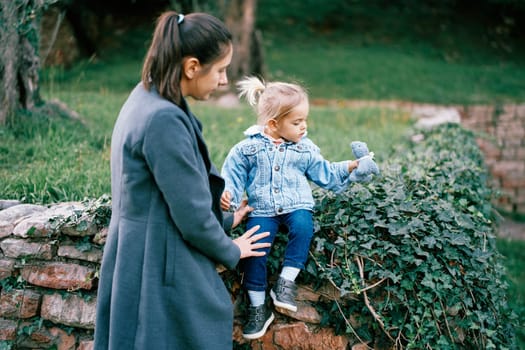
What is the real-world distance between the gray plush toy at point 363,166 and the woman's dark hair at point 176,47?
A: 3.42 feet

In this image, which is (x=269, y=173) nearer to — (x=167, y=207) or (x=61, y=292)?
(x=167, y=207)

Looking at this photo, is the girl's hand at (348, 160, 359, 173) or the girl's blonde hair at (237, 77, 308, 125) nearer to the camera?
the girl's blonde hair at (237, 77, 308, 125)

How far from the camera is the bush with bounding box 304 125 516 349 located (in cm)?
273

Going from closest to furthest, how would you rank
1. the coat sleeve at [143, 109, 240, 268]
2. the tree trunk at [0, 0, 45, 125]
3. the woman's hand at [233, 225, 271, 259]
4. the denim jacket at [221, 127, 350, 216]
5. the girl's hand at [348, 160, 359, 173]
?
the coat sleeve at [143, 109, 240, 268], the woman's hand at [233, 225, 271, 259], the denim jacket at [221, 127, 350, 216], the girl's hand at [348, 160, 359, 173], the tree trunk at [0, 0, 45, 125]

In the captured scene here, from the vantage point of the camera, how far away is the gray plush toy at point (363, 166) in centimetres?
281

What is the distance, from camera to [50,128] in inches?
186

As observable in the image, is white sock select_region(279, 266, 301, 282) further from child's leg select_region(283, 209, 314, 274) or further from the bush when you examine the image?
the bush

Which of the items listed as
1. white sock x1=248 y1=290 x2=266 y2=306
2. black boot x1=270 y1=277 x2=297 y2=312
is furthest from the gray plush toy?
white sock x1=248 y1=290 x2=266 y2=306

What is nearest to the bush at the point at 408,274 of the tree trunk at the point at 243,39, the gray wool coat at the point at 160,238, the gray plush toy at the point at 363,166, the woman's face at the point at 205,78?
the gray plush toy at the point at 363,166

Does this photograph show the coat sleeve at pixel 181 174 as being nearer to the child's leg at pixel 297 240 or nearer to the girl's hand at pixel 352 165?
the child's leg at pixel 297 240

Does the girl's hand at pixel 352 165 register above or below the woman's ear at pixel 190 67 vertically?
below

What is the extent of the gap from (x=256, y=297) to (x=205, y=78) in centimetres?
109

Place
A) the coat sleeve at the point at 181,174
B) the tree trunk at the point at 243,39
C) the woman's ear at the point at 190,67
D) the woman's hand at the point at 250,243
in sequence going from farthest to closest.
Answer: the tree trunk at the point at 243,39
the woman's hand at the point at 250,243
the woman's ear at the point at 190,67
the coat sleeve at the point at 181,174

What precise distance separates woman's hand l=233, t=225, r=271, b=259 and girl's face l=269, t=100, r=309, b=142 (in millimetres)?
473
